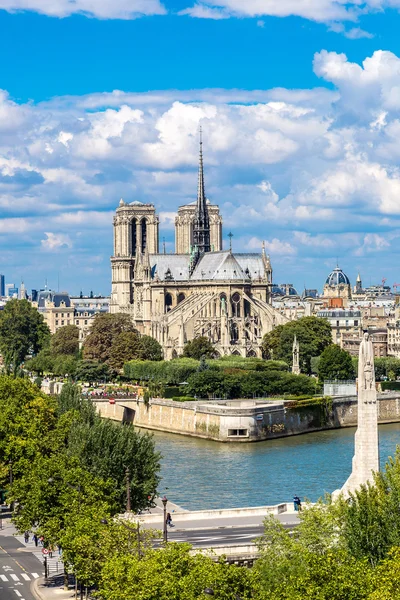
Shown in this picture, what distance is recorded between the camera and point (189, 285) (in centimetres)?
15512

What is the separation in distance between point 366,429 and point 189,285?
114244 millimetres

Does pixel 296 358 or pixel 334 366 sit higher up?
pixel 296 358

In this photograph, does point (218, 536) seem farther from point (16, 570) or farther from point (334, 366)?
point (334, 366)

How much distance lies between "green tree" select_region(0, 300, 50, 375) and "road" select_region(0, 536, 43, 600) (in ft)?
341

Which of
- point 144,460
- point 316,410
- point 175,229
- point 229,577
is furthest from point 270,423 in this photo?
point 175,229

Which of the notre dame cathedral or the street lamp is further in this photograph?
the notre dame cathedral

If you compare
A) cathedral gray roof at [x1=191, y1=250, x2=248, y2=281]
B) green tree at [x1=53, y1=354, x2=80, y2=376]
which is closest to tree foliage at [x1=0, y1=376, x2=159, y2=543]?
green tree at [x1=53, y1=354, x2=80, y2=376]

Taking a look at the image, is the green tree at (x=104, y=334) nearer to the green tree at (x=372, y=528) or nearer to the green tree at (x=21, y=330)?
the green tree at (x=21, y=330)

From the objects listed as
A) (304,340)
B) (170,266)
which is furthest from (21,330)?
(304,340)

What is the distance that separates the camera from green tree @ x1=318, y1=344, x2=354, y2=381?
109812 mm

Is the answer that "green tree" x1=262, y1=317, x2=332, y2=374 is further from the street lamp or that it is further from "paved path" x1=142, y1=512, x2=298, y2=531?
the street lamp

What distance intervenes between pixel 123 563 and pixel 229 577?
307 centimetres

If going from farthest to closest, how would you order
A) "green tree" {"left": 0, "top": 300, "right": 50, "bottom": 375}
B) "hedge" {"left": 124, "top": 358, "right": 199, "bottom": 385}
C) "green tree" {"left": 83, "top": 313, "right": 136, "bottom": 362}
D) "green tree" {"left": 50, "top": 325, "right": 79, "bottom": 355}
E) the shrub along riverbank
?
"green tree" {"left": 0, "top": 300, "right": 50, "bottom": 375}
"green tree" {"left": 50, "top": 325, "right": 79, "bottom": 355}
"green tree" {"left": 83, "top": 313, "right": 136, "bottom": 362}
"hedge" {"left": 124, "top": 358, "right": 199, "bottom": 385}
the shrub along riverbank

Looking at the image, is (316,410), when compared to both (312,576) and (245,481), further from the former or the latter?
(312,576)
